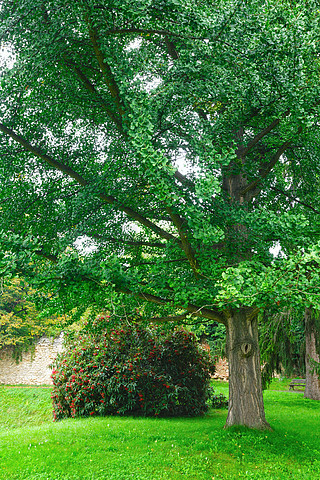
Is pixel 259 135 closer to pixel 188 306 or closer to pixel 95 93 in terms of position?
pixel 95 93

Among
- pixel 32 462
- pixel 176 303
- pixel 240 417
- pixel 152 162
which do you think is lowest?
pixel 32 462

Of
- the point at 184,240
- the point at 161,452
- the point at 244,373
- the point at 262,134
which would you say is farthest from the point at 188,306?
the point at 262,134

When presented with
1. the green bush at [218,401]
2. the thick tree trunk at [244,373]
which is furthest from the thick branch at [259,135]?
the green bush at [218,401]

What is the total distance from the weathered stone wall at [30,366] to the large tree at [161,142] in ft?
55.7

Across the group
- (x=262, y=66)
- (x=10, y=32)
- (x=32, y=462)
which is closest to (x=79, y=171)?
(x=10, y=32)

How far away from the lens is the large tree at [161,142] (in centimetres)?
490

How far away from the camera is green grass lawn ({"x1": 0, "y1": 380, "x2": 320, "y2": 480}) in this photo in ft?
17.8

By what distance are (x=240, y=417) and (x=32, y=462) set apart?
3.64 meters

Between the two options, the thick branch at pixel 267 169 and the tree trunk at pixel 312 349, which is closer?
the thick branch at pixel 267 169

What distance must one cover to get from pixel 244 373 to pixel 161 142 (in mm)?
4505

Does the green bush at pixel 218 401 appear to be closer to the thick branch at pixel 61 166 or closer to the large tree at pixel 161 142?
the large tree at pixel 161 142

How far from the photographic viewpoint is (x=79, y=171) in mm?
7090

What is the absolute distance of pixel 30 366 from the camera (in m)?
23.2

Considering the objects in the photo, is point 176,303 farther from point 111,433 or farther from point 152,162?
point 111,433
